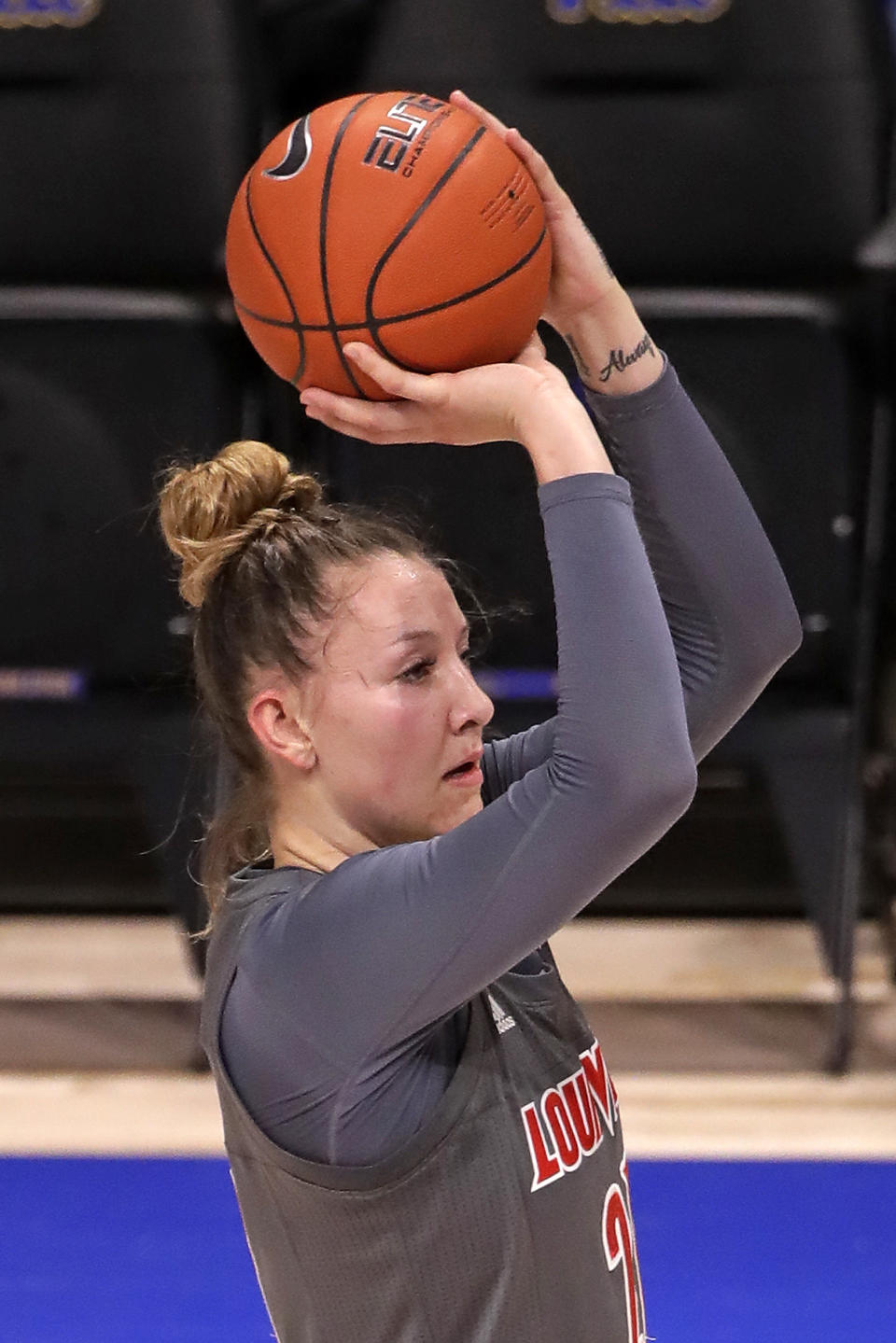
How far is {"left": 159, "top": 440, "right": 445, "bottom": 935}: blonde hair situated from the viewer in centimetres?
134

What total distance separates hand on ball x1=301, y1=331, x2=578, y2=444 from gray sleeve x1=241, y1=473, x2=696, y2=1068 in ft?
0.29

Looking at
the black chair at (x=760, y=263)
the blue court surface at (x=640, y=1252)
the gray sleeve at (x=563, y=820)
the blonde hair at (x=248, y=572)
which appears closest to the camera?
the gray sleeve at (x=563, y=820)

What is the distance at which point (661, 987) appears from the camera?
3691mm

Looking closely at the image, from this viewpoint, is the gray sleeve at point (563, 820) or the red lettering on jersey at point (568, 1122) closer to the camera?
the gray sleeve at point (563, 820)

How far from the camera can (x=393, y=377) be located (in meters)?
1.30

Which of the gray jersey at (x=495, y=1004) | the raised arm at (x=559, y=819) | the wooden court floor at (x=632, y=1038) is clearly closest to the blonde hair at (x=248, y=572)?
the gray jersey at (x=495, y=1004)

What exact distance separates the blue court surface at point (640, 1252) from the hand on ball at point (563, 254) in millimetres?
1628

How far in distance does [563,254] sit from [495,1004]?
606 mm

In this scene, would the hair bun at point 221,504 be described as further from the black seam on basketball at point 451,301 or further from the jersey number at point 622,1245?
the jersey number at point 622,1245

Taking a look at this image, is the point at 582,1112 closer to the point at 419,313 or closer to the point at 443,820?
the point at 443,820

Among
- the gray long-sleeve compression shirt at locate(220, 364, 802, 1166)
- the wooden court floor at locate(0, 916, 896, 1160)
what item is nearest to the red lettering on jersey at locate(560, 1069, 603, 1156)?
the gray long-sleeve compression shirt at locate(220, 364, 802, 1166)

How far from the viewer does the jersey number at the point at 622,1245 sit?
4.34 ft

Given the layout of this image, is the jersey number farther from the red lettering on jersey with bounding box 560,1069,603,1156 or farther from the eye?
the eye

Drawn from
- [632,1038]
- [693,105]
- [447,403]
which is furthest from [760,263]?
[447,403]
